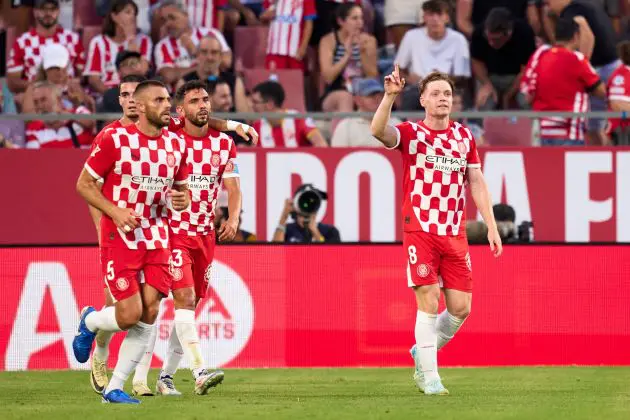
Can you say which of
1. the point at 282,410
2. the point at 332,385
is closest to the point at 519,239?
the point at 332,385

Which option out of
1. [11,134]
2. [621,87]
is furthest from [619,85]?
[11,134]

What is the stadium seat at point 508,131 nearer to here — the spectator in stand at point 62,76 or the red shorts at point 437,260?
the spectator in stand at point 62,76

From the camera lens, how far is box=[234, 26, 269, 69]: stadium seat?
58.8ft

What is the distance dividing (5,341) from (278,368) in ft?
8.42

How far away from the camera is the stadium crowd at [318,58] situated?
50.6 ft

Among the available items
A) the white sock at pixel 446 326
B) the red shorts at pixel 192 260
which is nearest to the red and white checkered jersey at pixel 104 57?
the red shorts at pixel 192 260

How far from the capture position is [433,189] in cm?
1052

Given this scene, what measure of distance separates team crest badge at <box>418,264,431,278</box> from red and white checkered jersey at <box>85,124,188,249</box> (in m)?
1.85

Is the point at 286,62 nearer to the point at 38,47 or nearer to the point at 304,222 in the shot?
the point at 38,47

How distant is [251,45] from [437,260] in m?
8.02

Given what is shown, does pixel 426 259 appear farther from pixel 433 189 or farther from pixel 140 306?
pixel 140 306

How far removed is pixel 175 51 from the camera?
17.2 meters

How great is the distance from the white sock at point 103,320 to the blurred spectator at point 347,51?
7080 millimetres

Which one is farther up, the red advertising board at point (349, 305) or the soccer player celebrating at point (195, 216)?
the soccer player celebrating at point (195, 216)
